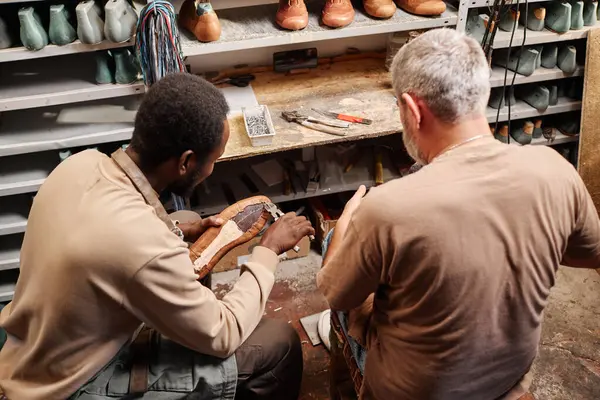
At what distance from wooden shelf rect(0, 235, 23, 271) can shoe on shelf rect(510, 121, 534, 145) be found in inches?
102

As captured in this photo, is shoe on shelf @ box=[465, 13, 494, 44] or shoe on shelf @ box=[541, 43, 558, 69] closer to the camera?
shoe on shelf @ box=[465, 13, 494, 44]

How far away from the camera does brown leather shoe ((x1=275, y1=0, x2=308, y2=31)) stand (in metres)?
2.39

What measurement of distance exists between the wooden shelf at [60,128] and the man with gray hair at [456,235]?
1325 mm

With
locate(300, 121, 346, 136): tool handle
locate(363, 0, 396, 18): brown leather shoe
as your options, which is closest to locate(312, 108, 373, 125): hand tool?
locate(300, 121, 346, 136): tool handle

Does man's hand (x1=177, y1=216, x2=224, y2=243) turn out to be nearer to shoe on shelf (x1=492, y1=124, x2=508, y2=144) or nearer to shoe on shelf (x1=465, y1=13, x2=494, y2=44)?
shoe on shelf (x1=465, y1=13, x2=494, y2=44)

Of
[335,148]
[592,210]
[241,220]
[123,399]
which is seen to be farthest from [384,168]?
[123,399]

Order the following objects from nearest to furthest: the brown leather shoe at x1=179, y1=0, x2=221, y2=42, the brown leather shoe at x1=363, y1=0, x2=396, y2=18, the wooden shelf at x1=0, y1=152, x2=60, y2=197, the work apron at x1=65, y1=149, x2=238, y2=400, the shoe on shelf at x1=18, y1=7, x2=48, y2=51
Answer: the work apron at x1=65, y1=149, x2=238, y2=400, the shoe on shelf at x1=18, y1=7, x2=48, y2=51, the brown leather shoe at x1=179, y1=0, x2=221, y2=42, the wooden shelf at x1=0, y1=152, x2=60, y2=197, the brown leather shoe at x1=363, y1=0, x2=396, y2=18

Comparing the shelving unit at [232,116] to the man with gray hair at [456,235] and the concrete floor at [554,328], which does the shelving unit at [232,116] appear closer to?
the concrete floor at [554,328]

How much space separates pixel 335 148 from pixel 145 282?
186 centimetres

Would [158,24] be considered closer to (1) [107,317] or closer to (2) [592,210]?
(1) [107,317]

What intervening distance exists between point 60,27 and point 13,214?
933 millimetres

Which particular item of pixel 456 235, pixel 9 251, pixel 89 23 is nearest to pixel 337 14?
pixel 89 23

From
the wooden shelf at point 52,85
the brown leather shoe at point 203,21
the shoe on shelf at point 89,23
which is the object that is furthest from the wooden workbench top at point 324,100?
the shoe on shelf at point 89,23

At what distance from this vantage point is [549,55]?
2.88 metres
